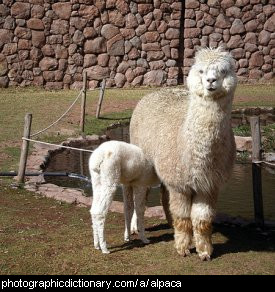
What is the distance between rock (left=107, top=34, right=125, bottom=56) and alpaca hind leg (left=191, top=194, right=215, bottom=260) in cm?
1143

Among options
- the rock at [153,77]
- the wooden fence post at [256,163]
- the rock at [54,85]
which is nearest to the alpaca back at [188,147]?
the wooden fence post at [256,163]

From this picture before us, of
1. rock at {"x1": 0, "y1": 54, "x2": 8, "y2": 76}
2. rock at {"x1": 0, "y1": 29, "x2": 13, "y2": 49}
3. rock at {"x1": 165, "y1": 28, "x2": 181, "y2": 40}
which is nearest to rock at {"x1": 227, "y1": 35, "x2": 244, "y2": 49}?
rock at {"x1": 165, "y1": 28, "x2": 181, "y2": 40}

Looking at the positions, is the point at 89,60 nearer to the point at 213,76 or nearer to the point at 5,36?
the point at 5,36

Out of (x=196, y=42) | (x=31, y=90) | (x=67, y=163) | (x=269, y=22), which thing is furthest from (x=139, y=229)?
(x=269, y=22)

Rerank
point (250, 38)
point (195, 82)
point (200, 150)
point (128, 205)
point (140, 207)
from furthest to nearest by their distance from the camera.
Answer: point (250, 38)
point (128, 205)
point (140, 207)
point (200, 150)
point (195, 82)

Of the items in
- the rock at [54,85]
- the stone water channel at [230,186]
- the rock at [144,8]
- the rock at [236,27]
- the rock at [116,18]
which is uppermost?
the rock at [144,8]

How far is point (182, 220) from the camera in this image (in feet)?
16.7

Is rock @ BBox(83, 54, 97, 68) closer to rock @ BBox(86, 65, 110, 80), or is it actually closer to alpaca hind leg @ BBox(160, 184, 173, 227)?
rock @ BBox(86, 65, 110, 80)

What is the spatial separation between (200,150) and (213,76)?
0.63m

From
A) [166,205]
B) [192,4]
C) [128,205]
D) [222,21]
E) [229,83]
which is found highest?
[192,4]

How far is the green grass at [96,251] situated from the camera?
4.74 meters

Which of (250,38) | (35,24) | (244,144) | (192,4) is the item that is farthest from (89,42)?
(244,144)

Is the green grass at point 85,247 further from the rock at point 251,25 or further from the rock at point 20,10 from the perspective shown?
the rock at point 251,25

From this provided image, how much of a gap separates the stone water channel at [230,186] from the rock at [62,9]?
6539mm
